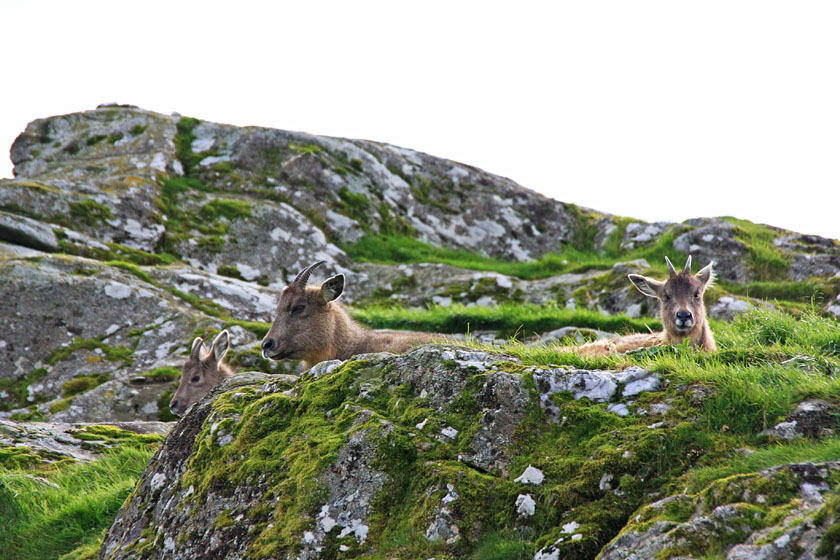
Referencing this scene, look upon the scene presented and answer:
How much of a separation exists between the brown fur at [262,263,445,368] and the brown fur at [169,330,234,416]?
9.07ft

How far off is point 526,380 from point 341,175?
18.6 m

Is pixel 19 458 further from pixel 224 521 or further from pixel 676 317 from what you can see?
pixel 676 317

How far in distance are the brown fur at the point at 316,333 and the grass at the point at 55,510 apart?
3.34 metres

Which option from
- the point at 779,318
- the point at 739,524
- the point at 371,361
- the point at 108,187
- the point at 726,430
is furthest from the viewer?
the point at 108,187

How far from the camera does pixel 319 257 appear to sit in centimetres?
2061

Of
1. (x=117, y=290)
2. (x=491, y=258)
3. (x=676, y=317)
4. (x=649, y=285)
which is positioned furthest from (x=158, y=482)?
(x=491, y=258)

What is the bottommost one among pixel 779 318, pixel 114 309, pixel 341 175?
pixel 114 309

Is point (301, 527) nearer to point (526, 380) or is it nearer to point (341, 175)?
point (526, 380)

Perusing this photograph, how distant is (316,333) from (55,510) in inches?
187

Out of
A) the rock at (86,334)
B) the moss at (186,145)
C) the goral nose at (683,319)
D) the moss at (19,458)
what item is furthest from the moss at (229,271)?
the goral nose at (683,319)

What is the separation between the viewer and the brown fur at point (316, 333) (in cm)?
1141

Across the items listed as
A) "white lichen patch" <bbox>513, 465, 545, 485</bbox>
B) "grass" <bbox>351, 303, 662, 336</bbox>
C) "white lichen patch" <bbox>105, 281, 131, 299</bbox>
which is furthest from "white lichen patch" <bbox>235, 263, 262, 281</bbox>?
"white lichen patch" <bbox>513, 465, 545, 485</bbox>

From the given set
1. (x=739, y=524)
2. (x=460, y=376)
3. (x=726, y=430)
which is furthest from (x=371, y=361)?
(x=739, y=524)

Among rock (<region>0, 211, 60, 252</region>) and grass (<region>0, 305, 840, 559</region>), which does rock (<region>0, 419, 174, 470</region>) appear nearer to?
grass (<region>0, 305, 840, 559</region>)
